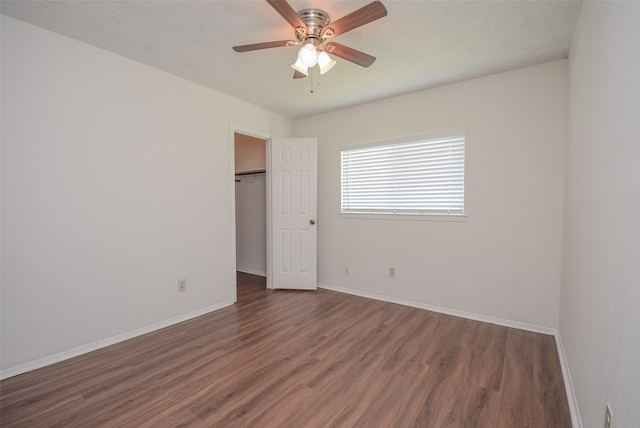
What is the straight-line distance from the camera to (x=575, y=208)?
1.85 meters

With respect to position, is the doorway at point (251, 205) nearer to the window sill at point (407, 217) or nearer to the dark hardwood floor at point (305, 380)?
the window sill at point (407, 217)

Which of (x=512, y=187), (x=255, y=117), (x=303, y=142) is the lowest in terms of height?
(x=512, y=187)

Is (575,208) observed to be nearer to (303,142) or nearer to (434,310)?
(434,310)

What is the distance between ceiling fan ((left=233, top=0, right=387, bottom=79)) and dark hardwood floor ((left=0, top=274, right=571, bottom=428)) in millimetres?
2176

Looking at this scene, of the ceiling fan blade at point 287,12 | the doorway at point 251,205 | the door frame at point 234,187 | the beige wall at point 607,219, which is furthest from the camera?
the doorway at point 251,205

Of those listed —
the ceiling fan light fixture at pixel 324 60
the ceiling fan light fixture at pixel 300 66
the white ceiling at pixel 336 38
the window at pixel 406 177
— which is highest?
the white ceiling at pixel 336 38

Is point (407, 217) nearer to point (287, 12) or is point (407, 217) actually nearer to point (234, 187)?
point (234, 187)

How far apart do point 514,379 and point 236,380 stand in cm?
191

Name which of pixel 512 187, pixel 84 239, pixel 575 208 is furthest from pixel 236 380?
pixel 512 187

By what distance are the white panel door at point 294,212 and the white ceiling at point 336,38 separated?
1.09 m

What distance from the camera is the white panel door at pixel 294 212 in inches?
155

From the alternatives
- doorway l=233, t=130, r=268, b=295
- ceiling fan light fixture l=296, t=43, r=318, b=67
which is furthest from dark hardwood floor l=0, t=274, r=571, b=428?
ceiling fan light fixture l=296, t=43, r=318, b=67

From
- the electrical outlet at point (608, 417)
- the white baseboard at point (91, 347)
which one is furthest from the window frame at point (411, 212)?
the white baseboard at point (91, 347)

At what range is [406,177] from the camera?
3.36 metres
